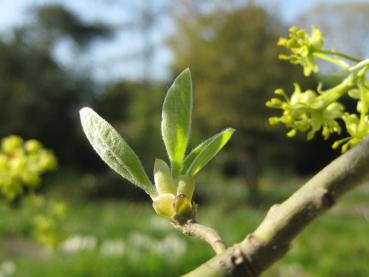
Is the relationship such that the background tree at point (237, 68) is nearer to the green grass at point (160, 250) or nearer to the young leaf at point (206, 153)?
the green grass at point (160, 250)

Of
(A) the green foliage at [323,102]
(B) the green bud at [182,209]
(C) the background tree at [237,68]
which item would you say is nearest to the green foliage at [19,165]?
(A) the green foliage at [323,102]

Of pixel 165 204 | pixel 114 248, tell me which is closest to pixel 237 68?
pixel 114 248

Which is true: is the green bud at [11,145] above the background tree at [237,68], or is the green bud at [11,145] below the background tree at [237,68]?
below

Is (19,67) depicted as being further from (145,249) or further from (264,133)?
(145,249)

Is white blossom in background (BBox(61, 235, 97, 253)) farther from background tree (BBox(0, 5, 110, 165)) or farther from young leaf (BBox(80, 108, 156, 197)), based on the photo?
background tree (BBox(0, 5, 110, 165))

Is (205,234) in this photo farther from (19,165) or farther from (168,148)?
(19,165)

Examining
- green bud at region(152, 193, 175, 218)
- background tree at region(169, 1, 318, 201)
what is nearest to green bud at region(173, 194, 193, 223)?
green bud at region(152, 193, 175, 218)
